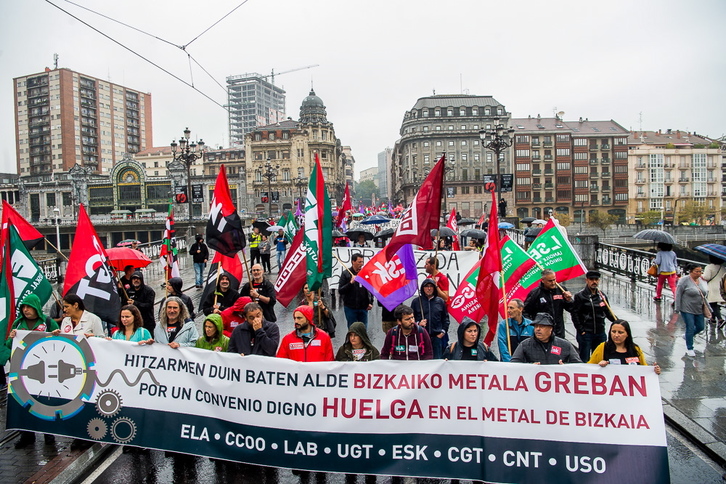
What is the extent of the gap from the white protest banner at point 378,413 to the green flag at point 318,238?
1911 mm

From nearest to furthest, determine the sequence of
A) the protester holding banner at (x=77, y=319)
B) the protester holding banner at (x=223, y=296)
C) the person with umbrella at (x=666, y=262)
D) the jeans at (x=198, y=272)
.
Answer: the protester holding banner at (x=77, y=319), the protester holding banner at (x=223, y=296), the person with umbrella at (x=666, y=262), the jeans at (x=198, y=272)

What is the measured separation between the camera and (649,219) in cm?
8206

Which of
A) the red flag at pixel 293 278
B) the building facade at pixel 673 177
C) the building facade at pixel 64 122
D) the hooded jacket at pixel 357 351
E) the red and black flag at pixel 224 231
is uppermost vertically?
the building facade at pixel 64 122

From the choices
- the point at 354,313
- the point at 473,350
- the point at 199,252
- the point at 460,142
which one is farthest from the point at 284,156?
the point at 473,350

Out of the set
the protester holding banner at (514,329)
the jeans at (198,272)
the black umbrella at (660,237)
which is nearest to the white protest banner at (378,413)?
the protester holding banner at (514,329)

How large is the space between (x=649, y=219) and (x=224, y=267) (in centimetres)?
8567

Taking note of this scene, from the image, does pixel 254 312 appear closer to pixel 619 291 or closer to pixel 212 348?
pixel 212 348

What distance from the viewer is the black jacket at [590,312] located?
7.10 metres

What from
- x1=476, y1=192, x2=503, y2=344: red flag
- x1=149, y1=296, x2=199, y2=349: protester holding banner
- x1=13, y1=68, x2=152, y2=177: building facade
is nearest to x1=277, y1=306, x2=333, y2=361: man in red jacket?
x1=149, y1=296, x2=199, y2=349: protester holding banner

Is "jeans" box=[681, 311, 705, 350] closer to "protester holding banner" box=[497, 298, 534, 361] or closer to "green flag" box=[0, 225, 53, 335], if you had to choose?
"protester holding banner" box=[497, 298, 534, 361]

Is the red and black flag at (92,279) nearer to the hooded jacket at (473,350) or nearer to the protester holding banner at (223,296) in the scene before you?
the protester holding banner at (223,296)

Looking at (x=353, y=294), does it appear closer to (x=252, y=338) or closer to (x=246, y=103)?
(x=252, y=338)

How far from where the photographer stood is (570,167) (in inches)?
3533

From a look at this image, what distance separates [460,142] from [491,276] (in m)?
94.7
